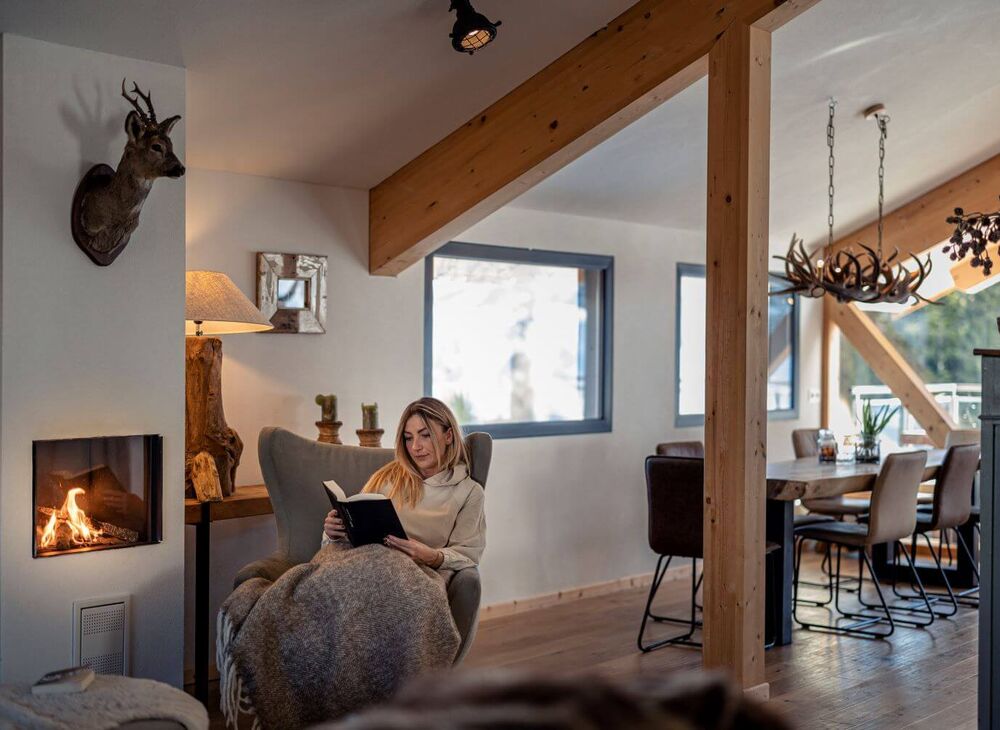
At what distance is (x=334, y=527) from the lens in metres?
3.46

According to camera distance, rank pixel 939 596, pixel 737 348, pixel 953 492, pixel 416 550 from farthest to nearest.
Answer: pixel 939 596, pixel 953 492, pixel 737 348, pixel 416 550

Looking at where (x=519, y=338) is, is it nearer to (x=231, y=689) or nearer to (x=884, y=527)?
(x=884, y=527)

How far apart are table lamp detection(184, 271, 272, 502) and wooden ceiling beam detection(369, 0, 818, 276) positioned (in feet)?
3.22

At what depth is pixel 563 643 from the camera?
15.7ft

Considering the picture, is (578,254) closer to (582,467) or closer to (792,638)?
(582,467)

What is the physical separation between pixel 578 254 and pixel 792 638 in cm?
234

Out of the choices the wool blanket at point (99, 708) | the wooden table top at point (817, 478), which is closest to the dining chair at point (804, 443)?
the wooden table top at point (817, 478)

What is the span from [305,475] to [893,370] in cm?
494

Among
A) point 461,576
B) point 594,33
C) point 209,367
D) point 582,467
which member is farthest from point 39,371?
point 582,467

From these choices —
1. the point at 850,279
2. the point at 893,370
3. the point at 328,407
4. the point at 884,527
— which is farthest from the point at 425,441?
the point at 893,370

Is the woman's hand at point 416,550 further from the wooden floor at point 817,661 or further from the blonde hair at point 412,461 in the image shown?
the wooden floor at point 817,661

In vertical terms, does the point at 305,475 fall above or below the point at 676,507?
above

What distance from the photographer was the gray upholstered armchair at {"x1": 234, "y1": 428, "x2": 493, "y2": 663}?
147 inches

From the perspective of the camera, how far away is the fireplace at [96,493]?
324cm
